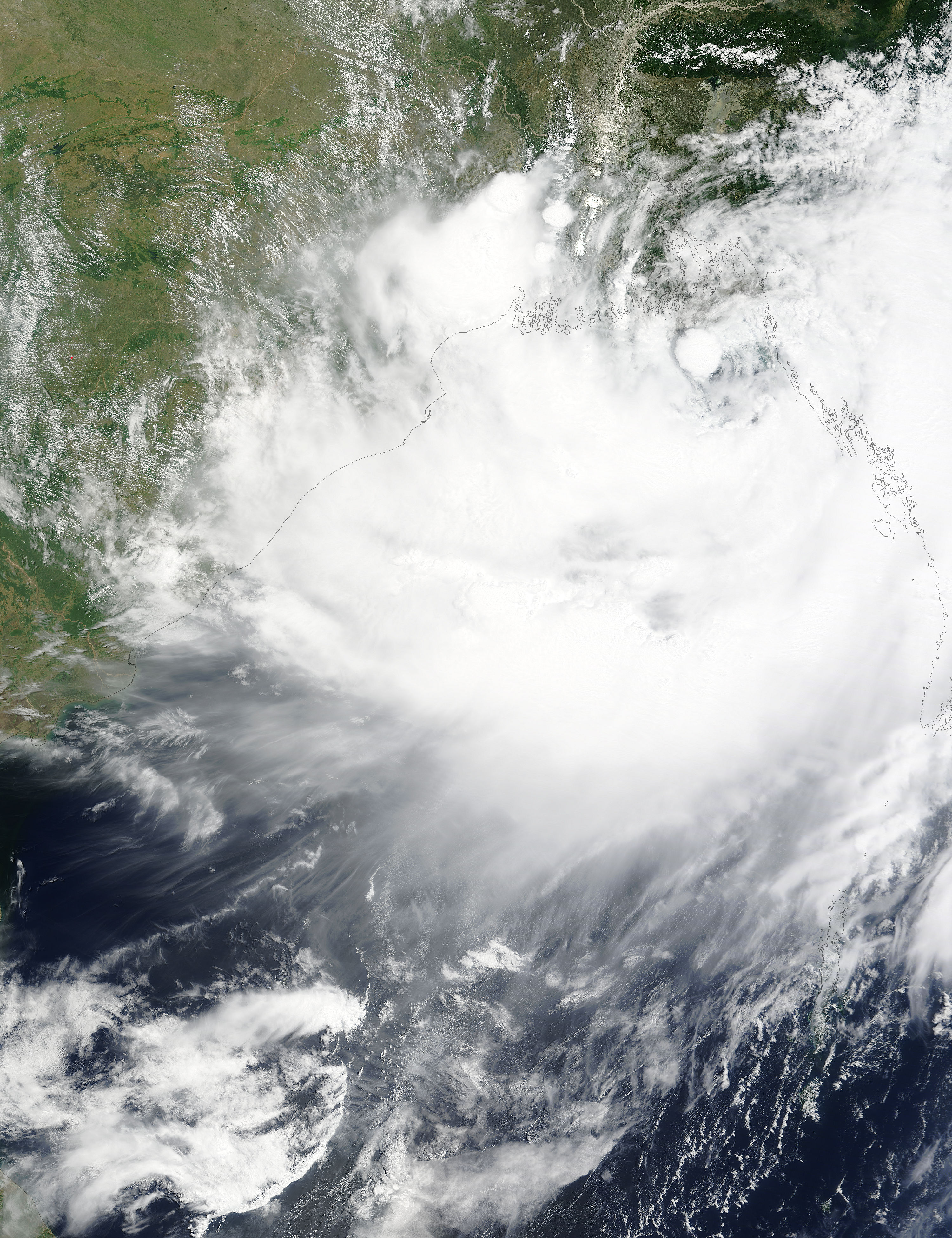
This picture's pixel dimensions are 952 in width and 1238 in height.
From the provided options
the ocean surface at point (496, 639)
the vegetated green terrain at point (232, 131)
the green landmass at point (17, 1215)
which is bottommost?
the green landmass at point (17, 1215)

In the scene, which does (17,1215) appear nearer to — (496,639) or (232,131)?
(496,639)

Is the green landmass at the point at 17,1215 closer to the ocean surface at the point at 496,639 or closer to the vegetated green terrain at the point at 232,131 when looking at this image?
the ocean surface at the point at 496,639

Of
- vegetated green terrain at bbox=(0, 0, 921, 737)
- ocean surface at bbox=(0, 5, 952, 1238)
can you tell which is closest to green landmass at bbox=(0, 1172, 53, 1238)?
ocean surface at bbox=(0, 5, 952, 1238)

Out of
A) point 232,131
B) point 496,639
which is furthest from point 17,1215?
point 232,131

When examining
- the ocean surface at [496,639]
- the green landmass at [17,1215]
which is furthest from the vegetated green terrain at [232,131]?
the green landmass at [17,1215]

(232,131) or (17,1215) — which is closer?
(17,1215)

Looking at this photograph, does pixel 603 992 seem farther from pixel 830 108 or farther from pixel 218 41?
pixel 218 41

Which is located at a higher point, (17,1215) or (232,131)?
(232,131)

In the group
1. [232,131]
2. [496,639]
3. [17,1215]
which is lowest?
[17,1215]

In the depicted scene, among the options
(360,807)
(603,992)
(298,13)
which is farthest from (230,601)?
(298,13)
